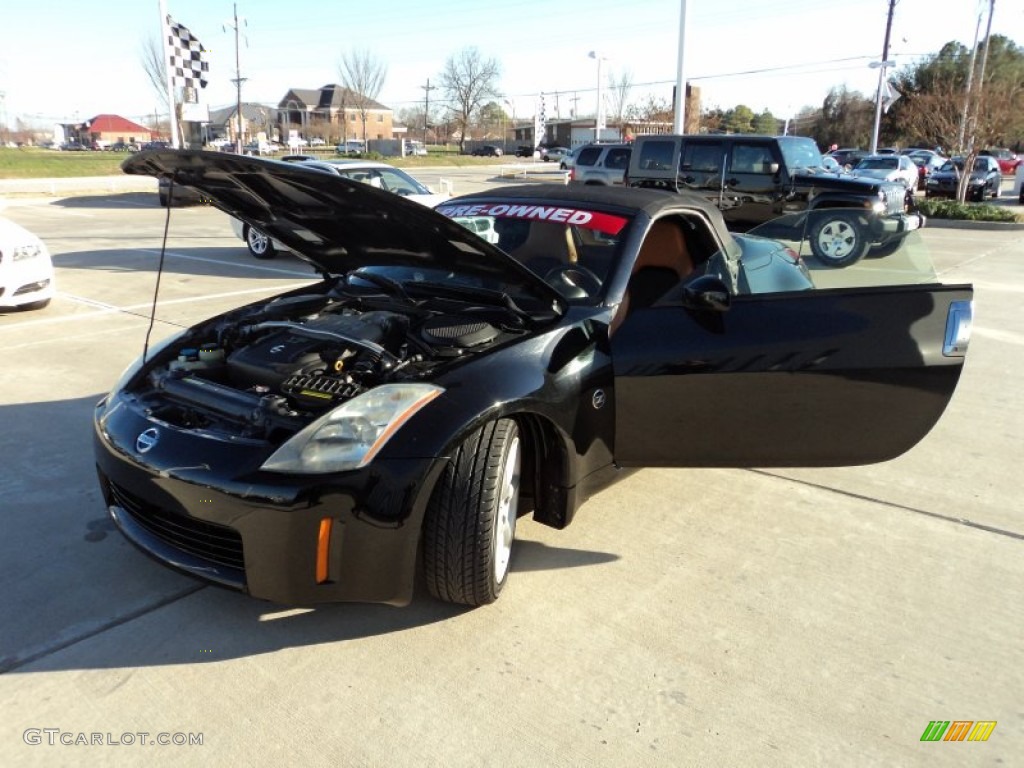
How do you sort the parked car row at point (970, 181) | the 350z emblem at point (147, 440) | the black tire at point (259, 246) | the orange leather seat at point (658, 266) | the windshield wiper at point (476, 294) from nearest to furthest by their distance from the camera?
1. the 350z emblem at point (147, 440)
2. the windshield wiper at point (476, 294)
3. the orange leather seat at point (658, 266)
4. the black tire at point (259, 246)
5. the parked car row at point (970, 181)

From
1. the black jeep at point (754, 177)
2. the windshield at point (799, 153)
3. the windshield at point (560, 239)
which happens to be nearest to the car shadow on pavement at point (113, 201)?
the black jeep at point (754, 177)

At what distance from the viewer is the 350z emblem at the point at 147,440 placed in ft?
8.45

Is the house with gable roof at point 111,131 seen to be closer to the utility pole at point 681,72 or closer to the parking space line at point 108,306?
the utility pole at point 681,72

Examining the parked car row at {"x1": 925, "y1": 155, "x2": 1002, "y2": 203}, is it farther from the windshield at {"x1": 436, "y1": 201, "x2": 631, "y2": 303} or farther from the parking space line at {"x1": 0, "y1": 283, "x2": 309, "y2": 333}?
the windshield at {"x1": 436, "y1": 201, "x2": 631, "y2": 303}

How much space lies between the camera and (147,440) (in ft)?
8.55

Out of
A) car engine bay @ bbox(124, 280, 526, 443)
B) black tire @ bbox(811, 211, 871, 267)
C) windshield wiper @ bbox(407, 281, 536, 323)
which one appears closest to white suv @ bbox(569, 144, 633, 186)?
black tire @ bbox(811, 211, 871, 267)

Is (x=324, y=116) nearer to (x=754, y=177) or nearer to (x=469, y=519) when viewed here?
(x=754, y=177)

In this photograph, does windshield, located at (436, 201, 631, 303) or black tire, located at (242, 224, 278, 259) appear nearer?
windshield, located at (436, 201, 631, 303)

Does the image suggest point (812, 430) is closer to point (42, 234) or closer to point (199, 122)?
point (42, 234)

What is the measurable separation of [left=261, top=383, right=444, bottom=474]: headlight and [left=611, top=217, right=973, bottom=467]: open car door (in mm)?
922

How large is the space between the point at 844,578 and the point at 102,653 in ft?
9.03

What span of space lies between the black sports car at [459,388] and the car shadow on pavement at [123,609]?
272 millimetres

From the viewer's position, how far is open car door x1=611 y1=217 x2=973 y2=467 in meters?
2.91

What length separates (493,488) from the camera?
2504 mm
